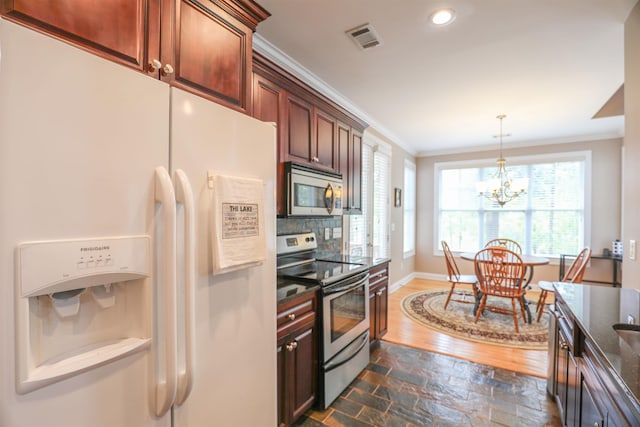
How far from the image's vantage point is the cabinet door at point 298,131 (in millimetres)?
2262

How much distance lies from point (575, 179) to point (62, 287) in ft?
21.7

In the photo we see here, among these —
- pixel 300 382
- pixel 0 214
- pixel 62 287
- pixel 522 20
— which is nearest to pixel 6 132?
pixel 0 214

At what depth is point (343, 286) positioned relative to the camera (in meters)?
2.20

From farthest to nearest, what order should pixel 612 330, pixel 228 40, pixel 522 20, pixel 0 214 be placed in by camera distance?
pixel 522 20 → pixel 228 40 → pixel 612 330 → pixel 0 214

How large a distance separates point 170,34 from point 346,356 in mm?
→ 2249

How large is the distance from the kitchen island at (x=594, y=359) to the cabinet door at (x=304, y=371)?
137cm

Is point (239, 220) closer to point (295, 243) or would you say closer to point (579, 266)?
point (295, 243)

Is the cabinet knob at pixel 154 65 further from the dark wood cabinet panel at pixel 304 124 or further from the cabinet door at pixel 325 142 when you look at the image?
the cabinet door at pixel 325 142

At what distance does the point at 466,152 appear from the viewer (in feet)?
19.2

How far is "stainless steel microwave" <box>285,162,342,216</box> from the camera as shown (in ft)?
7.27

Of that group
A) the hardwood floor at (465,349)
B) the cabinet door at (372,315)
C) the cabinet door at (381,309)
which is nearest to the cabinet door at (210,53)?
the cabinet door at (372,315)

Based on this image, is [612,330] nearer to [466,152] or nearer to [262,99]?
[262,99]

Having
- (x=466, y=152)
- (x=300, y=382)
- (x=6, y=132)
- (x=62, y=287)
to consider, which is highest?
(x=466, y=152)

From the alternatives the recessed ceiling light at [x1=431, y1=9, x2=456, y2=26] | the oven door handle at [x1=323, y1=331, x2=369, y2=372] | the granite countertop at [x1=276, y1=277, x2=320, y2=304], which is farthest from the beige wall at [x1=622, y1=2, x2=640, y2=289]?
the granite countertop at [x1=276, y1=277, x2=320, y2=304]
